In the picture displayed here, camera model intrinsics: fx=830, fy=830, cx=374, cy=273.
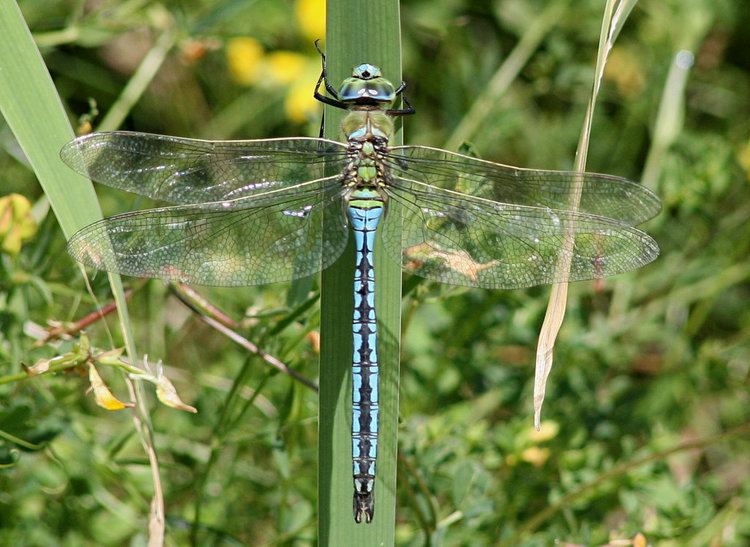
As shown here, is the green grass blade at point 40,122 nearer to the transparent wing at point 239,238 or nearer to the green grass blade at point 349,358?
the transparent wing at point 239,238

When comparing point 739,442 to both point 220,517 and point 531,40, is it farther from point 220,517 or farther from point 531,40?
point 220,517

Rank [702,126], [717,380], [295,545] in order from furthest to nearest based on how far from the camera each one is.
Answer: [702,126] → [717,380] → [295,545]

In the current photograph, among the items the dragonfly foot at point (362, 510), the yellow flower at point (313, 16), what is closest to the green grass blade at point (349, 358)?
the dragonfly foot at point (362, 510)

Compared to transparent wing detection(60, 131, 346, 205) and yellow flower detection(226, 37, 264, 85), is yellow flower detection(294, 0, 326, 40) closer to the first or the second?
yellow flower detection(226, 37, 264, 85)

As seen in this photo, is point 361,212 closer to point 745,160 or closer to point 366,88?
point 366,88

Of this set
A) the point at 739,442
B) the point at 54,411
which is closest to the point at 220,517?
the point at 54,411

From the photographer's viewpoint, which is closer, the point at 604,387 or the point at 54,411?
the point at 54,411

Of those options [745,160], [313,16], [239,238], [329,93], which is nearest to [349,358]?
[239,238]
